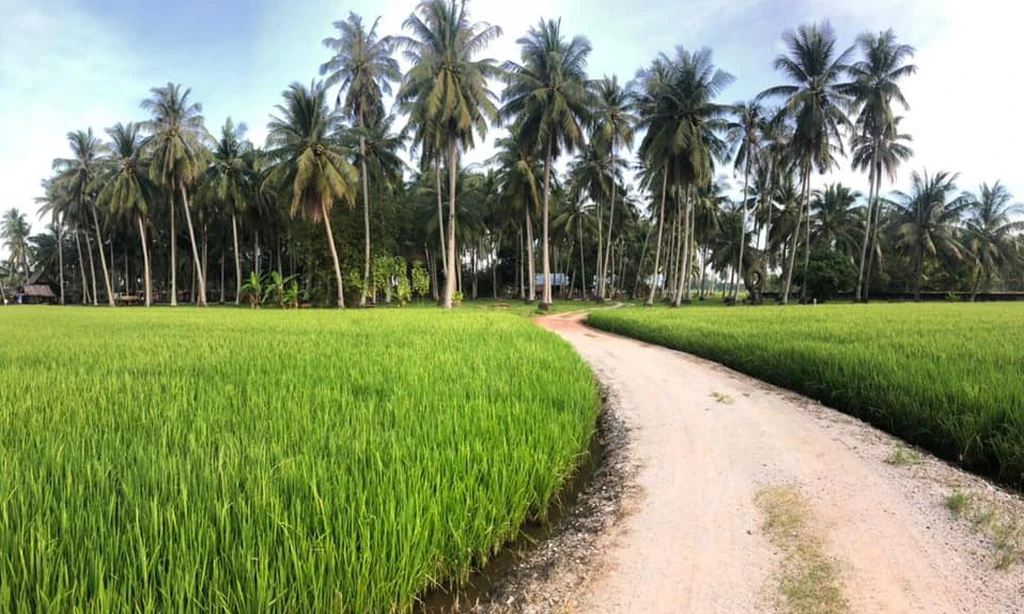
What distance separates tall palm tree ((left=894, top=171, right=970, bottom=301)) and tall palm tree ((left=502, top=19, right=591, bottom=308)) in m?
30.4

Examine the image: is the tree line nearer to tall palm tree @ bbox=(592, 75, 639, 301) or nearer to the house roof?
tall palm tree @ bbox=(592, 75, 639, 301)

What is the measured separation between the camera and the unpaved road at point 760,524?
7.41ft

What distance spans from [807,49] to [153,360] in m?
35.4

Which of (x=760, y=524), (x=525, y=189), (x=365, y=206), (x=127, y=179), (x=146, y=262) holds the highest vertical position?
(x=127, y=179)

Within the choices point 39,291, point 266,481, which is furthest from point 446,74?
point 39,291

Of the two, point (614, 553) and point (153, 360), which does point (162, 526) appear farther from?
point (153, 360)

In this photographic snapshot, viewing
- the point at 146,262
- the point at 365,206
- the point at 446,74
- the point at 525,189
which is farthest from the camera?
the point at 146,262

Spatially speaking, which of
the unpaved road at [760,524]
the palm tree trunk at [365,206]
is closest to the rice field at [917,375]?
the unpaved road at [760,524]

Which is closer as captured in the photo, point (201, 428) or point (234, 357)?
point (201, 428)

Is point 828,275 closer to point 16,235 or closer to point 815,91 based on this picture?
point 815,91

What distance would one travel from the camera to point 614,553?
2.69 meters

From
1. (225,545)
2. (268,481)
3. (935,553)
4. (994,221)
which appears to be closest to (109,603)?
(225,545)

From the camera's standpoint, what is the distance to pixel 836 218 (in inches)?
1679

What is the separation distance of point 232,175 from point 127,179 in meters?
7.40
